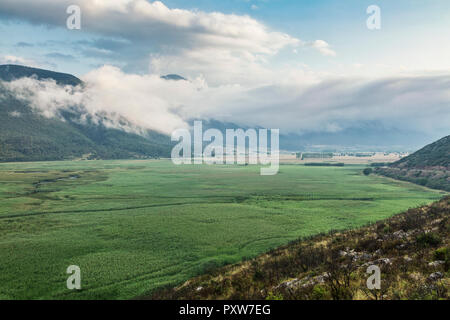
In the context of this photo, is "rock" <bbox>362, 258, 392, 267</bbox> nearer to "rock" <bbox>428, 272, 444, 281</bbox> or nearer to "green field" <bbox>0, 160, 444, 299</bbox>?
"rock" <bbox>428, 272, 444, 281</bbox>

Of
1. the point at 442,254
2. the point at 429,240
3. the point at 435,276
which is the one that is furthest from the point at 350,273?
the point at 429,240

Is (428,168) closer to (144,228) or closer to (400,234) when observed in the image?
(400,234)

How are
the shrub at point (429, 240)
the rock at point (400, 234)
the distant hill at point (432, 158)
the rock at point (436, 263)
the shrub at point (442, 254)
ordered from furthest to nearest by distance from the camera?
1. the distant hill at point (432, 158)
2. the rock at point (400, 234)
3. the shrub at point (429, 240)
4. the shrub at point (442, 254)
5. the rock at point (436, 263)

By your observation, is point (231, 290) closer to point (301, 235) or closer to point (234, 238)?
point (234, 238)

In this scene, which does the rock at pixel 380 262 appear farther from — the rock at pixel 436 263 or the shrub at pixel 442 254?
the shrub at pixel 442 254

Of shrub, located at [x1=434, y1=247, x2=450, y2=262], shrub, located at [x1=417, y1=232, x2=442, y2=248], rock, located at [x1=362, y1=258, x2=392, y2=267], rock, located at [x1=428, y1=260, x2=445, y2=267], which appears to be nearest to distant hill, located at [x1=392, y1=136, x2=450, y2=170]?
shrub, located at [x1=417, y1=232, x2=442, y2=248]

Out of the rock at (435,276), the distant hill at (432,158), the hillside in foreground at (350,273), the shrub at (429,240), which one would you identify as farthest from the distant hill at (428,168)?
the rock at (435,276)

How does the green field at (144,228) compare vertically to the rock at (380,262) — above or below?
below

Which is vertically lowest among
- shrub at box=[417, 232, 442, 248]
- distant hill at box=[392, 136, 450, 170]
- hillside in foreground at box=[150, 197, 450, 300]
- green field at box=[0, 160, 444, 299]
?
green field at box=[0, 160, 444, 299]
